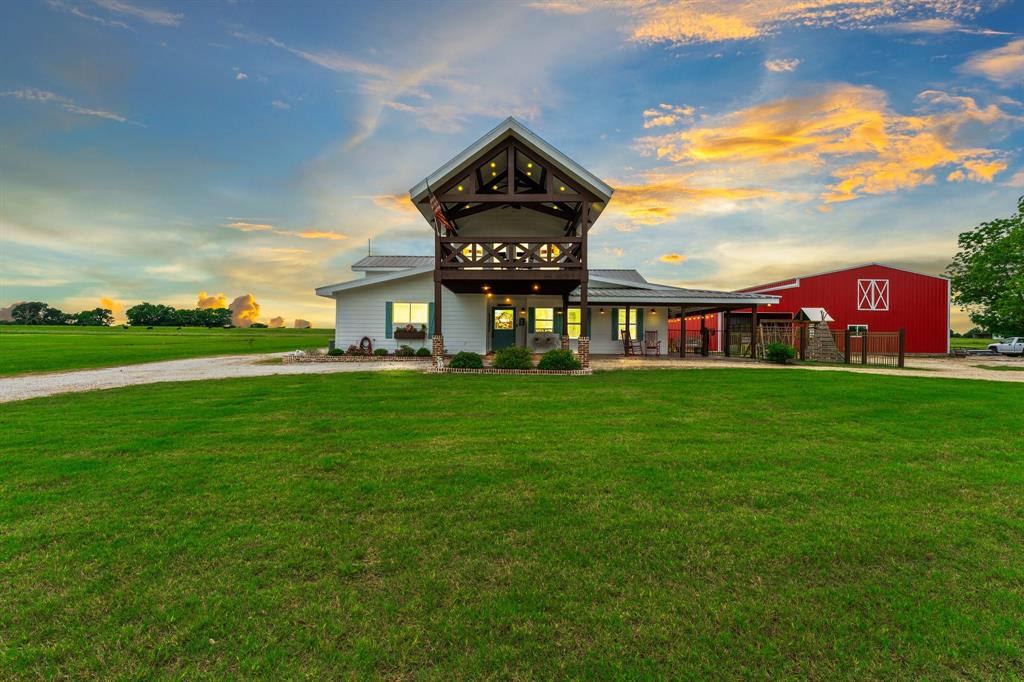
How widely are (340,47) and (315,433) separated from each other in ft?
55.8

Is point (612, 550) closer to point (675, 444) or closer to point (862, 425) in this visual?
point (675, 444)

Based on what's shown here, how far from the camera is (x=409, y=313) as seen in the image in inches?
815

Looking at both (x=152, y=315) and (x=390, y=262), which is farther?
(x=152, y=315)

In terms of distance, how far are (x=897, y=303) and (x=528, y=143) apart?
94.6 ft

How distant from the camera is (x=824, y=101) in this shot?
14.8 meters

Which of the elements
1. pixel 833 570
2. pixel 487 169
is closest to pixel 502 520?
pixel 833 570

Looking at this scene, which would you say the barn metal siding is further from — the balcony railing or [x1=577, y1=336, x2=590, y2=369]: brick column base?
[x1=577, y1=336, x2=590, y2=369]: brick column base

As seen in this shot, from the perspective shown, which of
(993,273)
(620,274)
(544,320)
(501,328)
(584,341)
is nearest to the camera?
(584,341)

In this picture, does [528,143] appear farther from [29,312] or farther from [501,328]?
[29,312]

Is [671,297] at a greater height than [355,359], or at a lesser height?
greater

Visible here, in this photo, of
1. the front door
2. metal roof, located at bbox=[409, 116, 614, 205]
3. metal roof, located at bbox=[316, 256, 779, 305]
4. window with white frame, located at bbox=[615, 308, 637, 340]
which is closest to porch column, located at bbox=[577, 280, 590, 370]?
metal roof, located at bbox=[409, 116, 614, 205]

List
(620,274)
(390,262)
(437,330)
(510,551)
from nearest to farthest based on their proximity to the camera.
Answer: (510,551)
(437,330)
(390,262)
(620,274)

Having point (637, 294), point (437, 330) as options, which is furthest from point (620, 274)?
point (437, 330)

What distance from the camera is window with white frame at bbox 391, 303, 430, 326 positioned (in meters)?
20.7
